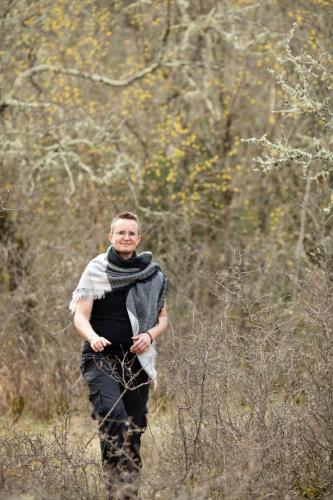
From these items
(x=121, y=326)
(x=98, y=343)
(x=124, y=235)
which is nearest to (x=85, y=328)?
(x=98, y=343)

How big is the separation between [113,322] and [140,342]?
8.6 inches

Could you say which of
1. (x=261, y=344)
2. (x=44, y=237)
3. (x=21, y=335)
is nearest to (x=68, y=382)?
(x=21, y=335)

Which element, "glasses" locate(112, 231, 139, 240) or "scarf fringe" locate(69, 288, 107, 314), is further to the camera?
"glasses" locate(112, 231, 139, 240)

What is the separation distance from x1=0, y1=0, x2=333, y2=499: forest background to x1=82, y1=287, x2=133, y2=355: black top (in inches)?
14.0

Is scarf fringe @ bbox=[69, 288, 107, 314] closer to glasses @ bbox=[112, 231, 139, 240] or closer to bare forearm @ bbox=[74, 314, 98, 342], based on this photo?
bare forearm @ bbox=[74, 314, 98, 342]

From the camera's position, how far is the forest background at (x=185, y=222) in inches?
198

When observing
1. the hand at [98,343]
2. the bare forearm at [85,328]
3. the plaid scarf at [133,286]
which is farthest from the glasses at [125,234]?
the hand at [98,343]

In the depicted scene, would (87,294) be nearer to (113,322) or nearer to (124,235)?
(113,322)

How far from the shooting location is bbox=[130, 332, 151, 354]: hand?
4.95 m

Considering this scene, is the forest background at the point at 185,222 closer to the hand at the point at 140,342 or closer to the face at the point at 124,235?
the hand at the point at 140,342

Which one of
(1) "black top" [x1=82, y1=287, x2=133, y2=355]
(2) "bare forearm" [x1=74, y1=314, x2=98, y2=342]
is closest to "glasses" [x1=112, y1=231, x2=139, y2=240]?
(1) "black top" [x1=82, y1=287, x2=133, y2=355]

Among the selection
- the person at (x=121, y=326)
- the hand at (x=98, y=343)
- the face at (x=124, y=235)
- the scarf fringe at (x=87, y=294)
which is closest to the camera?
the hand at (x=98, y=343)

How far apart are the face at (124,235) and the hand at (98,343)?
62 centimetres

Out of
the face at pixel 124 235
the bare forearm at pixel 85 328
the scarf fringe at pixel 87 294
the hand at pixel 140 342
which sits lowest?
the hand at pixel 140 342
